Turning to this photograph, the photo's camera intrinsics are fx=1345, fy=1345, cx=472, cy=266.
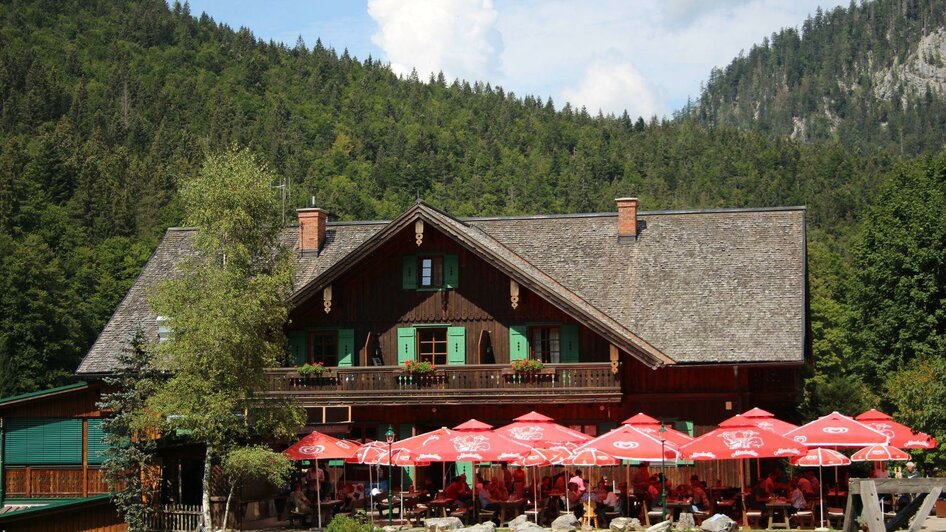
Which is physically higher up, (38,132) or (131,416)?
(38,132)

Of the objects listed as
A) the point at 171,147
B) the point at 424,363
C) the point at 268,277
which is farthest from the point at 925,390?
the point at 171,147

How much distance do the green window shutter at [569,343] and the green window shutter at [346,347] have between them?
6.13 m

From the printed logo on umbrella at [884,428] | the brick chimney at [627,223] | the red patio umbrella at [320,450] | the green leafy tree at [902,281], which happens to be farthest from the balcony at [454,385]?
the green leafy tree at [902,281]

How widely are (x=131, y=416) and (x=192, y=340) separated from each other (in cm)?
271

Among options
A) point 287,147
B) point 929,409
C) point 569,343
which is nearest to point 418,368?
point 569,343

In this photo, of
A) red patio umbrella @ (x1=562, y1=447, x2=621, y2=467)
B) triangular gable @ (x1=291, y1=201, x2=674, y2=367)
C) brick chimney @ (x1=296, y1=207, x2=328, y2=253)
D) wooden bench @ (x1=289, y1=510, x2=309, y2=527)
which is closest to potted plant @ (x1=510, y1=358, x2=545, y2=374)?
triangular gable @ (x1=291, y1=201, x2=674, y2=367)

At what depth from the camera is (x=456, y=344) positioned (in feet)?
127

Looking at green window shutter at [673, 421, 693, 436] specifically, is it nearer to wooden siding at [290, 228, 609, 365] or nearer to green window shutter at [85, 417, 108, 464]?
wooden siding at [290, 228, 609, 365]

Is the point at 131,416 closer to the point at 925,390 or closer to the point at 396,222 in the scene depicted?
the point at 396,222

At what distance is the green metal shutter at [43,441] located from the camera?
37844 mm

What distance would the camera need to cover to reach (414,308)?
128 ft

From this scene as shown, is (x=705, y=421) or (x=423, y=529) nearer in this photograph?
(x=423, y=529)

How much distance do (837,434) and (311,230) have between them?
20.1m

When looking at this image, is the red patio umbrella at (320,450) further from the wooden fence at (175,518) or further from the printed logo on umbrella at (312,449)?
the wooden fence at (175,518)
